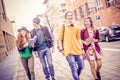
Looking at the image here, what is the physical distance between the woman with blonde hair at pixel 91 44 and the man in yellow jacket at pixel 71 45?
14 centimetres

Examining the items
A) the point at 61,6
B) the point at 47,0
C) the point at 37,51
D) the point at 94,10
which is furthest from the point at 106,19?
the point at 47,0

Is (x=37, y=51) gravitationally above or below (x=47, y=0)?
below

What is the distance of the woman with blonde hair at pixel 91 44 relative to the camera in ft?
17.3

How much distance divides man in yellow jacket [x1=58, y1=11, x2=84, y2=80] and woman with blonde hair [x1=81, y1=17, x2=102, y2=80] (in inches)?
5.4

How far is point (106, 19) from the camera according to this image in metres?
28.2

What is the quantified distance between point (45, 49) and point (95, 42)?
4.80 ft

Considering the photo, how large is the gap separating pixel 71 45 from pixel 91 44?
1.39 feet

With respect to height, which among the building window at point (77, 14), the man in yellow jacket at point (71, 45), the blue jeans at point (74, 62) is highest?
the building window at point (77, 14)

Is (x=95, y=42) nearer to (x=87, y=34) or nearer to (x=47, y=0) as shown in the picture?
(x=87, y=34)

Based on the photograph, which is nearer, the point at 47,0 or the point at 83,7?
the point at 83,7

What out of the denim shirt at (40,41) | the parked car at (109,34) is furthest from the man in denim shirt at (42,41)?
the parked car at (109,34)

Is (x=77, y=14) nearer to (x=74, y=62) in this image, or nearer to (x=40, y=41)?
(x=40, y=41)

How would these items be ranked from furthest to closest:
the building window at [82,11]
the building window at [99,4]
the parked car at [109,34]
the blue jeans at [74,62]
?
the building window at [82,11] → the building window at [99,4] → the parked car at [109,34] → the blue jeans at [74,62]

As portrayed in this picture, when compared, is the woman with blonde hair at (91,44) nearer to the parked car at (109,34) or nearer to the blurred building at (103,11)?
the parked car at (109,34)
